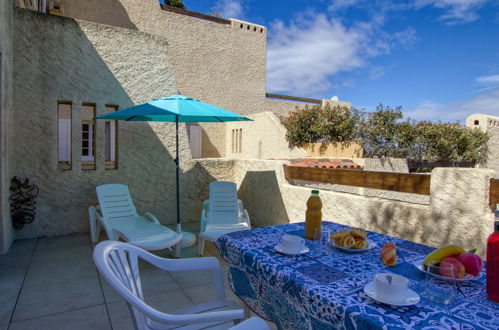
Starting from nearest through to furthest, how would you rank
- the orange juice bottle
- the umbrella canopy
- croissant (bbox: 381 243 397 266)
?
1. croissant (bbox: 381 243 397 266)
2. the orange juice bottle
3. the umbrella canopy

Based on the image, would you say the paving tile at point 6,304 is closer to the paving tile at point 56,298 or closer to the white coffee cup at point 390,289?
the paving tile at point 56,298

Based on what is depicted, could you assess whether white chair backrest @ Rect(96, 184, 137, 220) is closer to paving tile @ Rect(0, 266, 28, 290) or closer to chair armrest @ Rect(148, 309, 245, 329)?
paving tile @ Rect(0, 266, 28, 290)

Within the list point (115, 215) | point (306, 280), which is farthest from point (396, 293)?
point (115, 215)

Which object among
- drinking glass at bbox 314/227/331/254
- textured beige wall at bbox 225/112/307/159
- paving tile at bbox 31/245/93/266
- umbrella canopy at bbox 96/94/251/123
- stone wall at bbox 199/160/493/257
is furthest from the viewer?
textured beige wall at bbox 225/112/307/159

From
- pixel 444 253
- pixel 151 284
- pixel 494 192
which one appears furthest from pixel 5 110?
pixel 494 192

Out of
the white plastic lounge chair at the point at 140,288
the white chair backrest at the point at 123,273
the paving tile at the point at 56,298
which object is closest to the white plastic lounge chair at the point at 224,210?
the paving tile at the point at 56,298

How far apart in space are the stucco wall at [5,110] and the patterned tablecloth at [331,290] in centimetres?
396

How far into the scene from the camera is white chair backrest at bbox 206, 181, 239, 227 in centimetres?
529

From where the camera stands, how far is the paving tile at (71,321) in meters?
2.75

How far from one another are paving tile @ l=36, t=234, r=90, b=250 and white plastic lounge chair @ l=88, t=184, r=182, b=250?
33 cm

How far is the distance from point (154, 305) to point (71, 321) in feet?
2.37

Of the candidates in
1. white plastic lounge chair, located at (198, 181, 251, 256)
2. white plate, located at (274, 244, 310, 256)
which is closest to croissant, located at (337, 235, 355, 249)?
white plate, located at (274, 244, 310, 256)

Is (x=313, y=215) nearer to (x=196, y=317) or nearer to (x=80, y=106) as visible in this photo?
(x=196, y=317)

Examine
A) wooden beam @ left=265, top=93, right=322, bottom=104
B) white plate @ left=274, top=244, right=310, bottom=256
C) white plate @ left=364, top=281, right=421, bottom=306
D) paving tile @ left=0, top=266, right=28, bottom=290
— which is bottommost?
paving tile @ left=0, top=266, right=28, bottom=290
